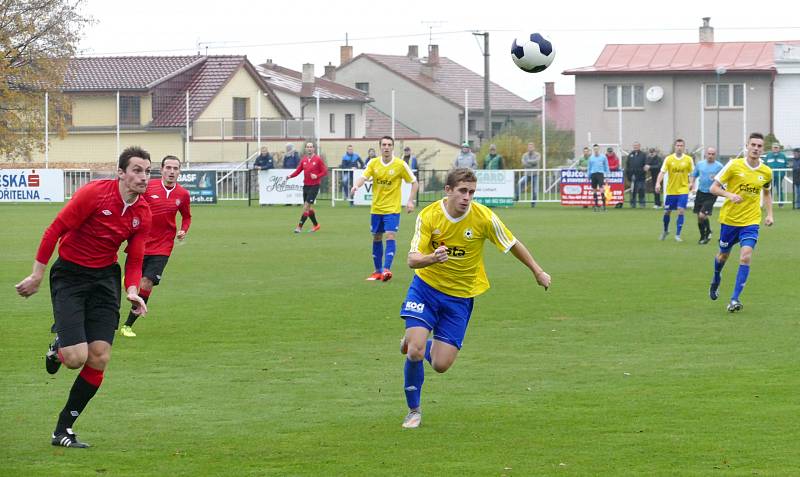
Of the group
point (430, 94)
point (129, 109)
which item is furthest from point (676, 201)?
point (430, 94)

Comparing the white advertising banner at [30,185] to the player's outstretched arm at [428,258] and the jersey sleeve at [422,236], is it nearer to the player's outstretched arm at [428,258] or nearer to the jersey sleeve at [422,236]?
the jersey sleeve at [422,236]

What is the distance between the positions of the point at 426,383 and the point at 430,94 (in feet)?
236

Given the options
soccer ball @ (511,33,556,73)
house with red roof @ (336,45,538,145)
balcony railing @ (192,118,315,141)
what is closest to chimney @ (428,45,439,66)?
house with red roof @ (336,45,538,145)

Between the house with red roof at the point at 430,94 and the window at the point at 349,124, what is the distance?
29.2 ft

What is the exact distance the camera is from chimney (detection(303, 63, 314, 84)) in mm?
76688

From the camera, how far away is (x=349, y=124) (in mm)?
72938

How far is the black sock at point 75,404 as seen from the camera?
8258 millimetres

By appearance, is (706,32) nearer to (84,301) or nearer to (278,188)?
(278,188)

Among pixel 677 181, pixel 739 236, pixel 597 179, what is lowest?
pixel 739 236

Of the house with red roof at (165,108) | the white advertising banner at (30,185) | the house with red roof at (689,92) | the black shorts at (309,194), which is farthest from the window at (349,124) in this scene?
the black shorts at (309,194)

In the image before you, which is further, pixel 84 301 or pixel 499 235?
pixel 499 235

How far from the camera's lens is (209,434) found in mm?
8625

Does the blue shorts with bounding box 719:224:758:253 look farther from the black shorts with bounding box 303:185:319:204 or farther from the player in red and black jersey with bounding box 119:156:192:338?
the black shorts with bounding box 303:185:319:204

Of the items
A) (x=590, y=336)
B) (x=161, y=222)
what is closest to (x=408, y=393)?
(x=590, y=336)
